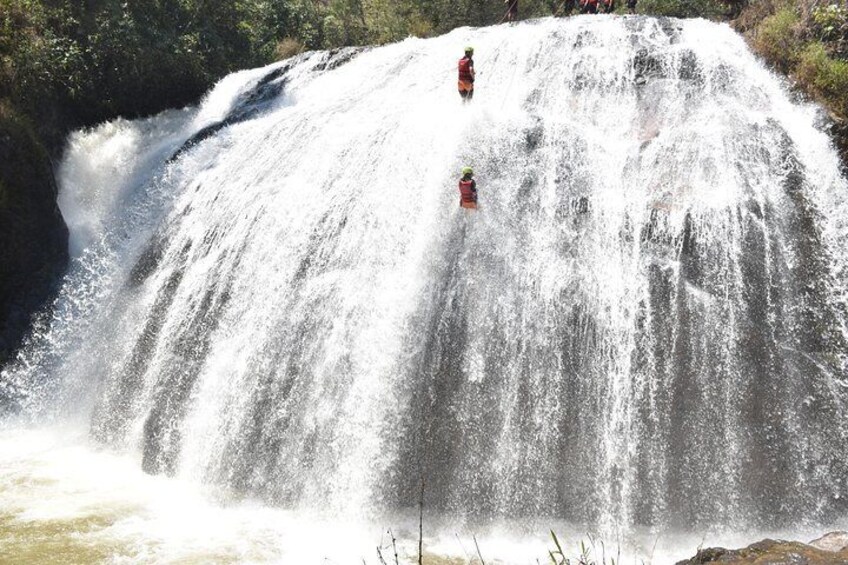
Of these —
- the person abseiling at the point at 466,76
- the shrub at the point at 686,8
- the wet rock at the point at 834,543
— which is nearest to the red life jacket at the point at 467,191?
the person abseiling at the point at 466,76

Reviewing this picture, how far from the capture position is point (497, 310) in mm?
9484

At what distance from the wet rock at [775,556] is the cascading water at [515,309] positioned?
275 cm

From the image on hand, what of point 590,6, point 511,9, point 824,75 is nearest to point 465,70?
point 824,75

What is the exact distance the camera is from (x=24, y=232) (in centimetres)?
1285

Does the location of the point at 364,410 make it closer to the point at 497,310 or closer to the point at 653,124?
the point at 497,310

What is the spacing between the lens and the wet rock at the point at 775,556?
4816 mm

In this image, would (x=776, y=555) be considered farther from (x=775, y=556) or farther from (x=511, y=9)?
(x=511, y=9)

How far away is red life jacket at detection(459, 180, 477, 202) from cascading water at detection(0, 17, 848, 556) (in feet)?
0.91

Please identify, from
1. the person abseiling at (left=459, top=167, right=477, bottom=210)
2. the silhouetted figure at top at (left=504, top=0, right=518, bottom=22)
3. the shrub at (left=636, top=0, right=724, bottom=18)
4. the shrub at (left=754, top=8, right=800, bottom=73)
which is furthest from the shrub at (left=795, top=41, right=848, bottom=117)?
the shrub at (left=636, top=0, right=724, bottom=18)

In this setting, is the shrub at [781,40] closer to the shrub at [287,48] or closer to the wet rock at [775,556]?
the wet rock at [775,556]

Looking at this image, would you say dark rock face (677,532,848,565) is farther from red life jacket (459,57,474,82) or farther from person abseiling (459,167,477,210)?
red life jacket (459,57,474,82)

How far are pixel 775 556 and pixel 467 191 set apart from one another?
6715 mm

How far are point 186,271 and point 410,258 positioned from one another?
4.65m

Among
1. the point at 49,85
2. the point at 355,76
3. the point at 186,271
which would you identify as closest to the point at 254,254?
the point at 186,271
